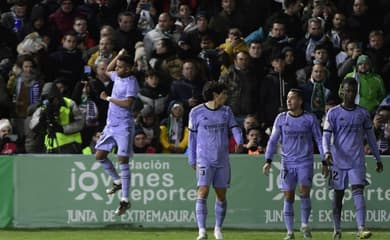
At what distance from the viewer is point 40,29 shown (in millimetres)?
28016

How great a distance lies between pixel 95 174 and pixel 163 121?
200 cm

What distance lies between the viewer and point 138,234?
76.2 ft

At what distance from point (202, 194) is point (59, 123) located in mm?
4645

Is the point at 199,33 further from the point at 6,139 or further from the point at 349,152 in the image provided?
the point at 349,152

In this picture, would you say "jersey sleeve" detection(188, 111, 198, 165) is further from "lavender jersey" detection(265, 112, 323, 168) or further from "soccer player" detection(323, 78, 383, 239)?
"soccer player" detection(323, 78, 383, 239)

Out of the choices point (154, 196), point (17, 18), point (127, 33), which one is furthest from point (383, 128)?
point (17, 18)

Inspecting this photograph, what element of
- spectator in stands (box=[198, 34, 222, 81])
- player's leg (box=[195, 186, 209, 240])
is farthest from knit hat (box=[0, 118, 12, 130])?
player's leg (box=[195, 186, 209, 240])

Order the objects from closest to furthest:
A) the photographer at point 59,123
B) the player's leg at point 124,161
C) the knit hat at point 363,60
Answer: the player's leg at point 124,161
the photographer at point 59,123
the knit hat at point 363,60

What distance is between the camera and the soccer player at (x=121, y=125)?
73.6 feet

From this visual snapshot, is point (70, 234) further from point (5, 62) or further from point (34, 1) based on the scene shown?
point (34, 1)

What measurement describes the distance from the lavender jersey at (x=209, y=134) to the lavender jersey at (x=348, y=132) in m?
1.42

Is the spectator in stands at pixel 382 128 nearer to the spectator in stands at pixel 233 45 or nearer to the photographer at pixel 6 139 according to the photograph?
the spectator in stands at pixel 233 45

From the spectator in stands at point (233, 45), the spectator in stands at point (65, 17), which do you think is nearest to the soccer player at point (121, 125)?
the spectator in stands at point (233, 45)

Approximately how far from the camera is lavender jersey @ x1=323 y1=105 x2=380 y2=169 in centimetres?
2153
